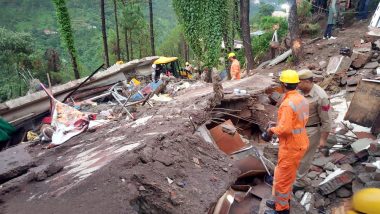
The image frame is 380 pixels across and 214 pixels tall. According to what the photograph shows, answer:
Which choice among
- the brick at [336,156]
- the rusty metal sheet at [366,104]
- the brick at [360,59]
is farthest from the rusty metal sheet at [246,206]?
the brick at [360,59]

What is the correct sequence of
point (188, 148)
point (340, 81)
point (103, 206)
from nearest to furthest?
point (103, 206) → point (188, 148) → point (340, 81)

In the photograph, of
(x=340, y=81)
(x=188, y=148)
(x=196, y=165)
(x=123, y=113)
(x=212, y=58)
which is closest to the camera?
(x=196, y=165)

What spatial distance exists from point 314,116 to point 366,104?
1.65m

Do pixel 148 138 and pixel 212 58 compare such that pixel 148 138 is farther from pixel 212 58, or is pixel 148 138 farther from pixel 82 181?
pixel 212 58

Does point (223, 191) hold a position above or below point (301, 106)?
below

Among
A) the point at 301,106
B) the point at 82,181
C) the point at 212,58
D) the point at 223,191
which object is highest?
the point at 301,106

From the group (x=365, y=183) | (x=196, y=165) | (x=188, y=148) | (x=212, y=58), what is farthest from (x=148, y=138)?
(x=212, y=58)

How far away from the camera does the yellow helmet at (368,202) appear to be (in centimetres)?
260

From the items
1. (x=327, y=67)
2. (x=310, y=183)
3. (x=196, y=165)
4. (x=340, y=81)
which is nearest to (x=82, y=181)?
(x=196, y=165)

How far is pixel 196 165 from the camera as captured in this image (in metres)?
3.78

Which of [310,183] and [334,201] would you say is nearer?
[334,201]

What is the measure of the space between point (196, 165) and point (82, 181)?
1286mm

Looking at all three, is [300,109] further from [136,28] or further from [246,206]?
[136,28]

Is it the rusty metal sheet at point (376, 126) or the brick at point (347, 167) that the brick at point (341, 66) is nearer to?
the rusty metal sheet at point (376, 126)
